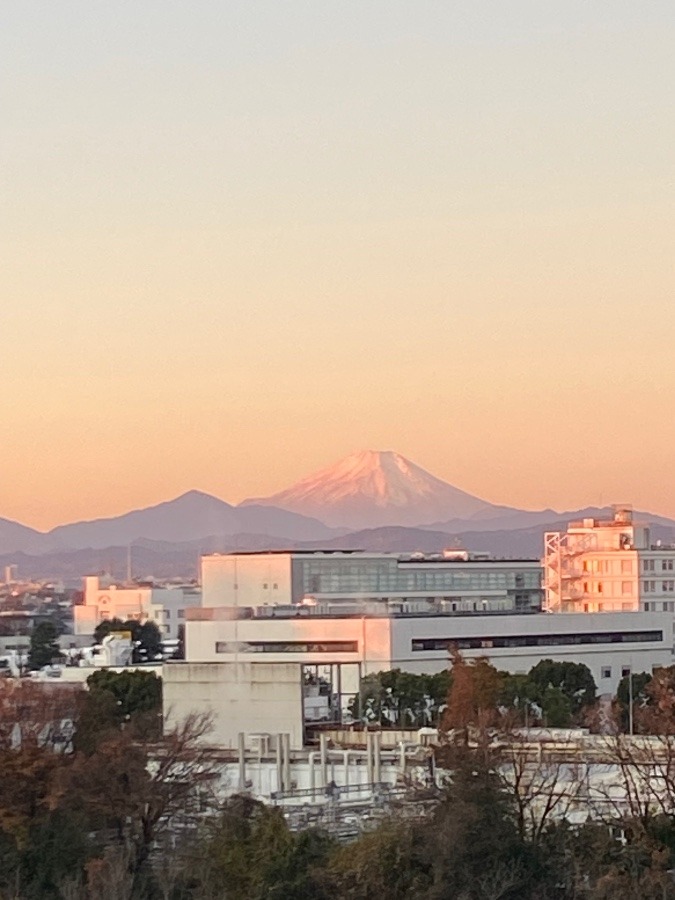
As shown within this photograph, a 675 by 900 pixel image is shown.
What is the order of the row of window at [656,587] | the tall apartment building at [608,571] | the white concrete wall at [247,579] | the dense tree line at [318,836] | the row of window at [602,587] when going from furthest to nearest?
1. the row of window at [656,587]
2. the row of window at [602,587]
3. the tall apartment building at [608,571]
4. the white concrete wall at [247,579]
5. the dense tree line at [318,836]

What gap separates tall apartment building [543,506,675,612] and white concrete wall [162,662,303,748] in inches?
1802

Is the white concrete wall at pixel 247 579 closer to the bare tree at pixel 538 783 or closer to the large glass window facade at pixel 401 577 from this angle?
the large glass window facade at pixel 401 577

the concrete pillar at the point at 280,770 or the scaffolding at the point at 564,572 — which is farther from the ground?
the scaffolding at the point at 564,572

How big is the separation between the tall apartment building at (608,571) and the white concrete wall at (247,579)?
11.3m

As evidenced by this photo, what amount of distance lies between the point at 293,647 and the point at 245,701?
24088 mm

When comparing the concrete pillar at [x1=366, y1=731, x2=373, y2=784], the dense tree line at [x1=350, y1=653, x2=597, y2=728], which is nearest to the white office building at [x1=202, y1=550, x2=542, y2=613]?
the dense tree line at [x1=350, y1=653, x2=597, y2=728]

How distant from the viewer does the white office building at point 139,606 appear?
125062 mm

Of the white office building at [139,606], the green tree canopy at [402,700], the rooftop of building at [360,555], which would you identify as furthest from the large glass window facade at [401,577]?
the green tree canopy at [402,700]

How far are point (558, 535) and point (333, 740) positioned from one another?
5254cm

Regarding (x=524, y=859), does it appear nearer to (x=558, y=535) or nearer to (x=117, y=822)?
(x=117, y=822)

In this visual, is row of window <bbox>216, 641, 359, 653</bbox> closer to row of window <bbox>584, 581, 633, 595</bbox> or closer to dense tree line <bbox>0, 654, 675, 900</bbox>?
row of window <bbox>584, 581, 633, 595</bbox>

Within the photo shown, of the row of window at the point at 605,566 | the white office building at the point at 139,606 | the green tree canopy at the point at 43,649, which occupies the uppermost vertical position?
the white office building at the point at 139,606

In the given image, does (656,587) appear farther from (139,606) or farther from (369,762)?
(369,762)

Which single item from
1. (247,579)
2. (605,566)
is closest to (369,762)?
(247,579)
